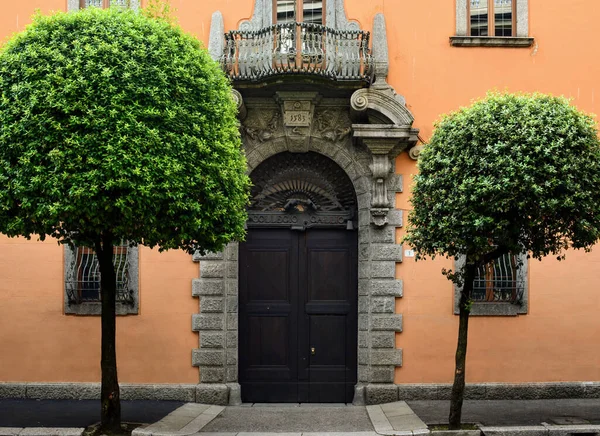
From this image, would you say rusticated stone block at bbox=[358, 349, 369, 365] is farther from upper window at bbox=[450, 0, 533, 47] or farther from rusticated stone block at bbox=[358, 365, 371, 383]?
upper window at bbox=[450, 0, 533, 47]

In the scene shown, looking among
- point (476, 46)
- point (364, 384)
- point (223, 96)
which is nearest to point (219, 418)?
point (364, 384)

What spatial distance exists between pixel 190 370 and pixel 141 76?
207 inches

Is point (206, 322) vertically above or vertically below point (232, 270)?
below

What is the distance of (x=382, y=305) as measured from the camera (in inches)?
Answer: 491

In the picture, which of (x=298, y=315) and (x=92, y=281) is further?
(x=298, y=315)

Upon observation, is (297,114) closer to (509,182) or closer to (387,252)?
(387,252)

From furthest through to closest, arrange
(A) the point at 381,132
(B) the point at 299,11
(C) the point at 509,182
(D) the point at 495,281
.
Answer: (B) the point at 299,11, (D) the point at 495,281, (A) the point at 381,132, (C) the point at 509,182

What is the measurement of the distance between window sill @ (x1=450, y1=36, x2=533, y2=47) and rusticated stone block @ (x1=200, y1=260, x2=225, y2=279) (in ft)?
17.3

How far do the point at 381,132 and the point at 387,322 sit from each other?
3028 millimetres

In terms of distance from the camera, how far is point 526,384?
490 inches

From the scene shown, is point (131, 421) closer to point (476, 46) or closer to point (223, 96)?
point (223, 96)

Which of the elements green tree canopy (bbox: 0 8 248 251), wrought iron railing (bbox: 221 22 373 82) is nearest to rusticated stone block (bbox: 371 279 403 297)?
wrought iron railing (bbox: 221 22 373 82)

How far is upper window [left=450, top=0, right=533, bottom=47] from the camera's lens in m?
12.7

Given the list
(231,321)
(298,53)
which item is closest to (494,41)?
(298,53)
